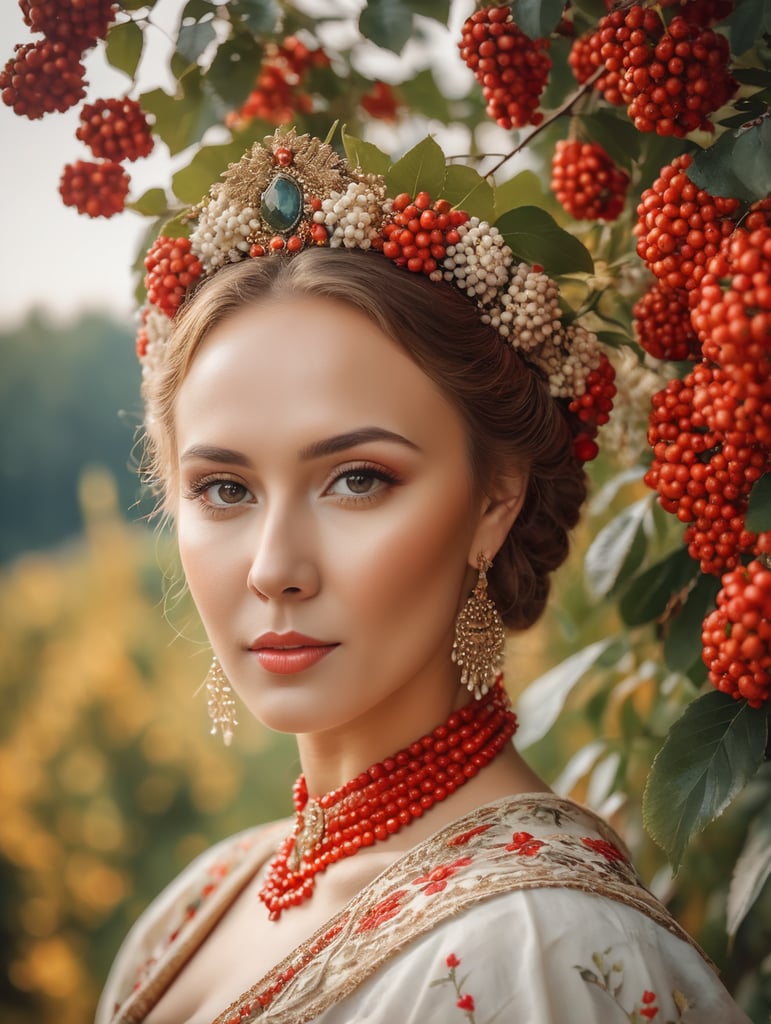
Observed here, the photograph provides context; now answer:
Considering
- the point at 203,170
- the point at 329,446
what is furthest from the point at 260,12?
the point at 329,446

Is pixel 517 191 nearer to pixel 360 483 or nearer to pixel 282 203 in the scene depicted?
pixel 282 203

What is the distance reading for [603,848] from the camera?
123cm

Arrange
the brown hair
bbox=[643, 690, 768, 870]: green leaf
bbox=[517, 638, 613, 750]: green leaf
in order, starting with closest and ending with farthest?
1. bbox=[643, 690, 768, 870]: green leaf
2. the brown hair
3. bbox=[517, 638, 613, 750]: green leaf

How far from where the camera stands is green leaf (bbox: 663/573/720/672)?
1281 millimetres

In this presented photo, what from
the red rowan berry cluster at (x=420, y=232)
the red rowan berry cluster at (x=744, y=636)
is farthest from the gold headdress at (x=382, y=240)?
the red rowan berry cluster at (x=744, y=636)

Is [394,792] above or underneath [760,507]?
underneath

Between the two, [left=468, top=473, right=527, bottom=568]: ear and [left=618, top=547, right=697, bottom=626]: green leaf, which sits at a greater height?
[left=468, top=473, right=527, bottom=568]: ear

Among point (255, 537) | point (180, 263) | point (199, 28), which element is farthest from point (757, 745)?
point (199, 28)

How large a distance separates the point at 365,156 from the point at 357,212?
0.31 feet

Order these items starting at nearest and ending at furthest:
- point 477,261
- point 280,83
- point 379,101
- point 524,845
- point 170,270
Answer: point 524,845, point 477,261, point 170,270, point 280,83, point 379,101

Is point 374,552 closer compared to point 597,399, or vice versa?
point 374,552

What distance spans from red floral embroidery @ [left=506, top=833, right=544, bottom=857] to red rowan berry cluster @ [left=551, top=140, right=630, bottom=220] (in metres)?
0.86

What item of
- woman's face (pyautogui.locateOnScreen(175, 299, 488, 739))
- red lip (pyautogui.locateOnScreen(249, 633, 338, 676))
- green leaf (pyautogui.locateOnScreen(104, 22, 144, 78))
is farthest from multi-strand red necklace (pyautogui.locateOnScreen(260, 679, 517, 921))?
green leaf (pyautogui.locateOnScreen(104, 22, 144, 78))

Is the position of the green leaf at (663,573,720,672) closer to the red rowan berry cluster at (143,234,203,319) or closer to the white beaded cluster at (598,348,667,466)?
the white beaded cluster at (598,348,667,466)
